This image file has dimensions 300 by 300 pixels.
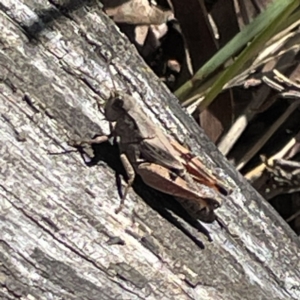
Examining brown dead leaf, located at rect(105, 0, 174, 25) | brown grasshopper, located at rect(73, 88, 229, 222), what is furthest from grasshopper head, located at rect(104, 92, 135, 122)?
brown dead leaf, located at rect(105, 0, 174, 25)

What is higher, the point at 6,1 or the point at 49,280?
the point at 6,1

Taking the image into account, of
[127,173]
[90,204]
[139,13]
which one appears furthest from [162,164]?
[139,13]

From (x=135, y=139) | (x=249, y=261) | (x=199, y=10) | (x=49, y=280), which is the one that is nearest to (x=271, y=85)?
(x=199, y=10)

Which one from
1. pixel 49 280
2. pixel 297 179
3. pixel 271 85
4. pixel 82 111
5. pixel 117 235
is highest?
pixel 271 85

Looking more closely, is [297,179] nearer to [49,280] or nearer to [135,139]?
[135,139]

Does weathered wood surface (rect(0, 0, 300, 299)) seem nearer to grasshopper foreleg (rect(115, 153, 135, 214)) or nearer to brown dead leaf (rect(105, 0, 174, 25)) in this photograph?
grasshopper foreleg (rect(115, 153, 135, 214))

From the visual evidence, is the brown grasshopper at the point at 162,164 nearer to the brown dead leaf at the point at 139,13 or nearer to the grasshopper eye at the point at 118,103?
the grasshopper eye at the point at 118,103
